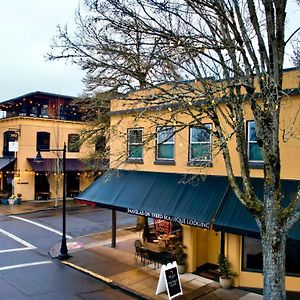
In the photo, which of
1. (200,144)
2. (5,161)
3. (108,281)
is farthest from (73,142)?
(108,281)

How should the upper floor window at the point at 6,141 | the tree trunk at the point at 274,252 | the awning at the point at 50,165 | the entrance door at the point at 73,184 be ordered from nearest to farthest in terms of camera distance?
the tree trunk at the point at 274,252, the awning at the point at 50,165, the upper floor window at the point at 6,141, the entrance door at the point at 73,184

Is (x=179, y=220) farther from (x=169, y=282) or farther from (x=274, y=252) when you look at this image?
(x=274, y=252)

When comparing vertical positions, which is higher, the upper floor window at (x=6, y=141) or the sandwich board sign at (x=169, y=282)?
the upper floor window at (x=6, y=141)

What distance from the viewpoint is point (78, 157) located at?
115 ft

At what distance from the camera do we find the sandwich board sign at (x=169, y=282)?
431 inches

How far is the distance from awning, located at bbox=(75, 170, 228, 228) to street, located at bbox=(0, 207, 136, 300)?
3152 millimetres

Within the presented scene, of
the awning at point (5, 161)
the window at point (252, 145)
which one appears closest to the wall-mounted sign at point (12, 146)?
the awning at point (5, 161)

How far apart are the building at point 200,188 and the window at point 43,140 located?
58.2 feet

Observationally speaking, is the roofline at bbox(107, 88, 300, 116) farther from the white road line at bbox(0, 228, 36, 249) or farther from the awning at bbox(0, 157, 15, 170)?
the awning at bbox(0, 157, 15, 170)

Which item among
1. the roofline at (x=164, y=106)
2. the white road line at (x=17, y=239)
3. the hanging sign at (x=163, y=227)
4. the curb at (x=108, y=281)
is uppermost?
the roofline at (x=164, y=106)

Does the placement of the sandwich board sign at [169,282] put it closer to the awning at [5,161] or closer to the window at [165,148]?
the window at [165,148]

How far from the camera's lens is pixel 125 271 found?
1390 centimetres

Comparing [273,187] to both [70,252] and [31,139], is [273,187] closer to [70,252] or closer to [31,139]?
[70,252]

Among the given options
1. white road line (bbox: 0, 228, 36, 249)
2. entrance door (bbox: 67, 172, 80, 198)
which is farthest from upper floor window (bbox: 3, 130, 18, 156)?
white road line (bbox: 0, 228, 36, 249)
